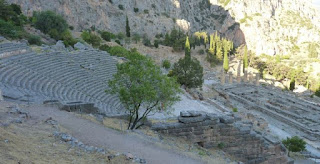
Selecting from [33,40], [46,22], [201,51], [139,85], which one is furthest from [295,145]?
[201,51]

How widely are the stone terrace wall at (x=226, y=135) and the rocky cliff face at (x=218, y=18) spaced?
4695cm

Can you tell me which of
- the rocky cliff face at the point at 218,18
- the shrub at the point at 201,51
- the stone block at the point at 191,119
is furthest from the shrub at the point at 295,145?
the shrub at the point at 201,51

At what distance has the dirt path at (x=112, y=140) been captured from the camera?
29.1ft

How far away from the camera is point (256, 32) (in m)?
116

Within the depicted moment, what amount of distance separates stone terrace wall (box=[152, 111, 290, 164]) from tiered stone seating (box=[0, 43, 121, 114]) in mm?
4635

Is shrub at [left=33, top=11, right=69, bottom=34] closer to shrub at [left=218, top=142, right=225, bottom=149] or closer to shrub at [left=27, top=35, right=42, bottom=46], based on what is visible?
shrub at [left=27, top=35, right=42, bottom=46]

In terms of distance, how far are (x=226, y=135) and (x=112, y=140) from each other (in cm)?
632

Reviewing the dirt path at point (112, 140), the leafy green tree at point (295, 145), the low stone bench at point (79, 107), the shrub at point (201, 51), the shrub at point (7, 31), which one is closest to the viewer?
the dirt path at point (112, 140)

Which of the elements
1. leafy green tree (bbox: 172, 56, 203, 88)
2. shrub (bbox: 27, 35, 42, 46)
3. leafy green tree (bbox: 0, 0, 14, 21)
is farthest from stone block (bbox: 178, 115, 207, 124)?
leafy green tree (bbox: 0, 0, 14, 21)

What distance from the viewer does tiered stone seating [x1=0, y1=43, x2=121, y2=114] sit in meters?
16.4

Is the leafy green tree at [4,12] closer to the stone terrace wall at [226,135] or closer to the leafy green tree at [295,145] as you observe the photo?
the stone terrace wall at [226,135]

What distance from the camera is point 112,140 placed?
31.1ft

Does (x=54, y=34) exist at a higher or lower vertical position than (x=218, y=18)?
lower

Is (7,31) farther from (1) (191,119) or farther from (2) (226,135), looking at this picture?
(2) (226,135)
